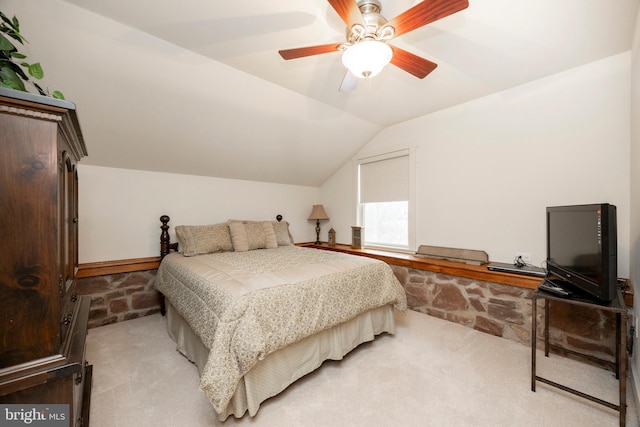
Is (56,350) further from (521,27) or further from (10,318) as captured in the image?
(521,27)

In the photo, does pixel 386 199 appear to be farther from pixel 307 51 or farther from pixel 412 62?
pixel 307 51

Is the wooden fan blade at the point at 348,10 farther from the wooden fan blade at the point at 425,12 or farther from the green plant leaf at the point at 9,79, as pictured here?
the green plant leaf at the point at 9,79

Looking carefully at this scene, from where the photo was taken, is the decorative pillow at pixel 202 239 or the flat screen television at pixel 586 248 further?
the decorative pillow at pixel 202 239

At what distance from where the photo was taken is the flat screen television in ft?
4.88

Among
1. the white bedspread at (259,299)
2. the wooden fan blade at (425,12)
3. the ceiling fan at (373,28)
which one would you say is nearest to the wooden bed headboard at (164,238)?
the white bedspread at (259,299)

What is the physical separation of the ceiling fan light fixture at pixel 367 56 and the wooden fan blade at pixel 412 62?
22 cm

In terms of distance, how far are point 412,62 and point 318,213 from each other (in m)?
3.04

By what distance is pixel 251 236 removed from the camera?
11.2 feet

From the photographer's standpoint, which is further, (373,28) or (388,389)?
(388,389)

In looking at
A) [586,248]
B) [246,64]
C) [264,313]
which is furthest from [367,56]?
[586,248]

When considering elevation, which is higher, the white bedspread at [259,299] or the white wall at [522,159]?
the white wall at [522,159]

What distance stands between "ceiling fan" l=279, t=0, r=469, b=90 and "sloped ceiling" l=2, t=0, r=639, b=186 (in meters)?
0.23

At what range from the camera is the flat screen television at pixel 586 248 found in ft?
4.88

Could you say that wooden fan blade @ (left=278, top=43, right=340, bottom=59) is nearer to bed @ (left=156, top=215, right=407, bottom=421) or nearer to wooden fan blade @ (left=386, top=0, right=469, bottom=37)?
wooden fan blade @ (left=386, top=0, right=469, bottom=37)
